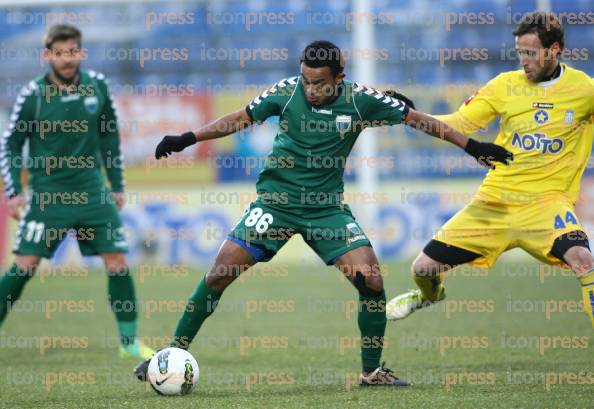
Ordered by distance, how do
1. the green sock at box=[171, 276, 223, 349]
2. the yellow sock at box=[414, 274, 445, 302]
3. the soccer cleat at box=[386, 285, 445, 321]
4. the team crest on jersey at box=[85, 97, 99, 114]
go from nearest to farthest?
the green sock at box=[171, 276, 223, 349], the yellow sock at box=[414, 274, 445, 302], the soccer cleat at box=[386, 285, 445, 321], the team crest on jersey at box=[85, 97, 99, 114]

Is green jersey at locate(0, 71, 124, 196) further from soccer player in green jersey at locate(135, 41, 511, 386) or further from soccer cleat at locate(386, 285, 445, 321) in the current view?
soccer cleat at locate(386, 285, 445, 321)

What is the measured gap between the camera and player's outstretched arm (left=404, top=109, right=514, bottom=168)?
6.50m

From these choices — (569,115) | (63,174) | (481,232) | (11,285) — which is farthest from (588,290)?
(11,285)

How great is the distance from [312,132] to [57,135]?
2611 millimetres

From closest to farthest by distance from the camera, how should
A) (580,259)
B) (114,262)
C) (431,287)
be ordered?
1. (580,259)
2. (431,287)
3. (114,262)

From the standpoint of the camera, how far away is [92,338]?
998 cm

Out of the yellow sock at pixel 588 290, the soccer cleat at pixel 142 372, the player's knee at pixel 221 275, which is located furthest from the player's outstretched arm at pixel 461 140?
the soccer cleat at pixel 142 372

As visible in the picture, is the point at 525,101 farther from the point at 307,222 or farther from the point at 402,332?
the point at 402,332

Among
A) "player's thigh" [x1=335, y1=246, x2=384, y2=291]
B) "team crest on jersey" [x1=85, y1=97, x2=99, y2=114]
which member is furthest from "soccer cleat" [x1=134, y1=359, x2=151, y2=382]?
"team crest on jersey" [x1=85, y1=97, x2=99, y2=114]

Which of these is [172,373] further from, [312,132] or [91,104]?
[91,104]

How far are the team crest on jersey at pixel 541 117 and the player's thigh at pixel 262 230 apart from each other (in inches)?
74.7

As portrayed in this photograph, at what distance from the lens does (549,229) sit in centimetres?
682

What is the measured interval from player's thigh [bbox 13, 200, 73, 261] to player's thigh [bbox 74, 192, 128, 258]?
127mm

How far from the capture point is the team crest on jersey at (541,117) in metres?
6.92
